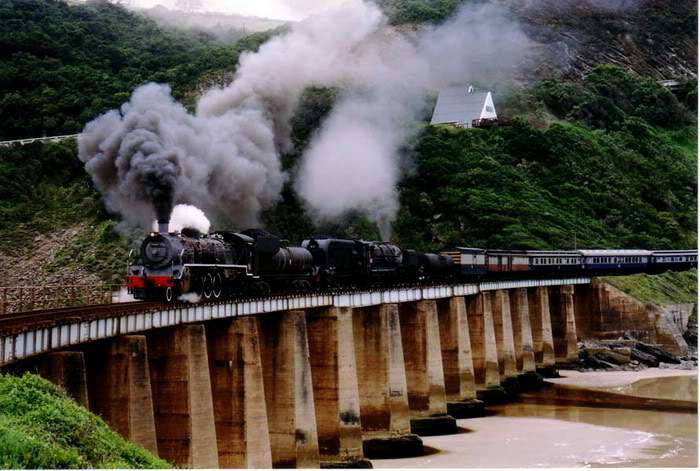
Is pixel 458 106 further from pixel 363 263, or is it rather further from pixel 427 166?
pixel 363 263

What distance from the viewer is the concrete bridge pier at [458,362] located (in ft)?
205

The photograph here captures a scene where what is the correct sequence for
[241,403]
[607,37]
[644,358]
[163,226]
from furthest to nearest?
[607,37] → [644,358] → [163,226] → [241,403]

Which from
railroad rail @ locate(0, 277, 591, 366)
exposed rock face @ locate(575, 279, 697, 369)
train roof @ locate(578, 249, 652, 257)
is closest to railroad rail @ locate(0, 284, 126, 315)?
railroad rail @ locate(0, 277, 591, 366)

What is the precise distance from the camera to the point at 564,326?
86.4 meters

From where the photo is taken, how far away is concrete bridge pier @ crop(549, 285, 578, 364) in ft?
283

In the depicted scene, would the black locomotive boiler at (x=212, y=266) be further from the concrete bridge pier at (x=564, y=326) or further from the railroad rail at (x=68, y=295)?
the concrete bridge pier at (x=564, y=326)

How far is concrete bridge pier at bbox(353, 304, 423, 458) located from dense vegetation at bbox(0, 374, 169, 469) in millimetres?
25196

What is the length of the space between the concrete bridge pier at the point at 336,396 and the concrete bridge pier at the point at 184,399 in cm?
1034

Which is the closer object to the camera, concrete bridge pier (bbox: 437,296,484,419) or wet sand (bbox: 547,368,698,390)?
concrete bridge pier (bbox: 437,296,484,419)

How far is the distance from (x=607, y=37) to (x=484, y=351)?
13216 cm

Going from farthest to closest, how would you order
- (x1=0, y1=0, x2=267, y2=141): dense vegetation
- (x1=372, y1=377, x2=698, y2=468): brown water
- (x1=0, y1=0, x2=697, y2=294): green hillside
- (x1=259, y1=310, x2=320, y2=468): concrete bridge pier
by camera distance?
1. (x1=0, y1=0, x2=267, y2=141): dense vegetation
2. (x1=0, y1=0, x2=697, y2=294): green hillside
3. (x1=372, y1=377, x2=698, y2=468): brown water
4. (x1=259, y1=310, x2=320, y2=468): concrete bridge pier

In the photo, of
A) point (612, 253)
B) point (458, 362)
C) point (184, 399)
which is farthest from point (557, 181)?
point (184, 399)

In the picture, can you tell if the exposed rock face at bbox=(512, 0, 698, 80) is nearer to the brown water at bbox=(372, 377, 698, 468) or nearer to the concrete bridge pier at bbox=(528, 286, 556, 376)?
the concrete bridge pier at bbox=(528, 286, 556, 376)

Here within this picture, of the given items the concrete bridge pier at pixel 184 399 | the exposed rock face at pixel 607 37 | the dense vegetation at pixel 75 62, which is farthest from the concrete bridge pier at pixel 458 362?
the exposed rock face at pixel 607 37
